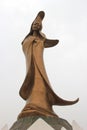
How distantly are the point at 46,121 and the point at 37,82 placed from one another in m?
1.56

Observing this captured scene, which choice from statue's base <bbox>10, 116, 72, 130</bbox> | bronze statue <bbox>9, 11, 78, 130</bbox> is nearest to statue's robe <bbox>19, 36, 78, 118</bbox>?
bronze statue <bbox>9, 11, 78, 130</bbox>

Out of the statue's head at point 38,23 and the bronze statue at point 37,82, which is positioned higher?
the statue's head at point 38,23

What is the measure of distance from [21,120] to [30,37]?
286cm

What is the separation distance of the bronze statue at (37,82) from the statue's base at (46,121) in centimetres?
10

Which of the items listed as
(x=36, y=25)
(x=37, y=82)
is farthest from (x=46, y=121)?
(x=36, y=25)

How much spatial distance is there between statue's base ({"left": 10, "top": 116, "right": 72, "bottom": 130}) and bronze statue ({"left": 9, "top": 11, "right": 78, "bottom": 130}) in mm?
98

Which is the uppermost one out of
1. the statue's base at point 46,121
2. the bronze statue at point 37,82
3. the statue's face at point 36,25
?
the statue's face at point 36,25

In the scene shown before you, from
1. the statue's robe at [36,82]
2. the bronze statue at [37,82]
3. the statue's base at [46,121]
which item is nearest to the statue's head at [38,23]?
the bronze statue at [37,82]

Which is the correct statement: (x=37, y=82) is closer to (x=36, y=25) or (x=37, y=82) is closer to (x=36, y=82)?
(x=36, y=82)

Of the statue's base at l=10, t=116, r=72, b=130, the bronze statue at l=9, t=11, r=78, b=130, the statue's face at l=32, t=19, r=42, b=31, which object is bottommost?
the statue's base at l=10, t=116, r=72, b=130

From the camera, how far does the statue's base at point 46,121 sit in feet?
28.0

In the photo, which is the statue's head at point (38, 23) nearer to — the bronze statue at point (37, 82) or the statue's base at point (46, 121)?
the bronze statue at point (37, 82)

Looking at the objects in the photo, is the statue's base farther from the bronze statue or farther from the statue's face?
the statue's face

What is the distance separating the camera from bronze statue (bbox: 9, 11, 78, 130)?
9195 mm
